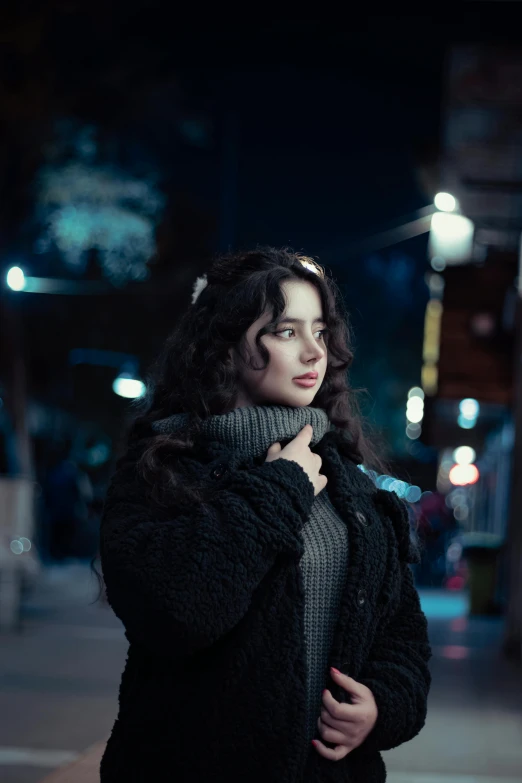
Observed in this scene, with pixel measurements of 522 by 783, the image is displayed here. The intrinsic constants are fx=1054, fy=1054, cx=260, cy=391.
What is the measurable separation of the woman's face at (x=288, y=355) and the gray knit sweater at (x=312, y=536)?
4 centimetres

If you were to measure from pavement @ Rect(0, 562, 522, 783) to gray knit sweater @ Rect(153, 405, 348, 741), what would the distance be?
167 cm

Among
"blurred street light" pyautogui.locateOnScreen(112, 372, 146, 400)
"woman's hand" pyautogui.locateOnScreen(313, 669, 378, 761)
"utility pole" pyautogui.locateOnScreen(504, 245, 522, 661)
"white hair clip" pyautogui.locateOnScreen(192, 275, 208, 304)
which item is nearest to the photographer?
"woman's hand" pyautogui.locateOnScreen(313, 669, 378, 761)

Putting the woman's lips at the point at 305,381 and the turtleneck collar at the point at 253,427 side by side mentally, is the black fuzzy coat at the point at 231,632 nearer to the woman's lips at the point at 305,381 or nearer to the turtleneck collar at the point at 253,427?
the turtleneck collar at the point at 253,427

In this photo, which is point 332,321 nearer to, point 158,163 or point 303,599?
point 303,599

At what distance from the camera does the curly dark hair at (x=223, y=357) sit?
7.92 ft

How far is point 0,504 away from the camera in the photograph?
1157 centimetres

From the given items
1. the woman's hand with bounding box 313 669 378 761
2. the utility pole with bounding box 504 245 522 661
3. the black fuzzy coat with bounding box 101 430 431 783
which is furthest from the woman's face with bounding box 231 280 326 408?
the utility pole with bounding box 504 245 522 661

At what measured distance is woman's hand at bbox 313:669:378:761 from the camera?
2.23m

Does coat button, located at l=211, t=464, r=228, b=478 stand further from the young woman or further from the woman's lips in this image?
the woman's lips

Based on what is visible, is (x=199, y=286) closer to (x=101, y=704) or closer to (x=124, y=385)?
(x=101, y=704)

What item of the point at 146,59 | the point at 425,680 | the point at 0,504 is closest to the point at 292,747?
the point at 425,680

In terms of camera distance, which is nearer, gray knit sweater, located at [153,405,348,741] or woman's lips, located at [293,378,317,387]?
gray knit sweater, located at [153,405,348,741]

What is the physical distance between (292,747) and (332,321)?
40.5 inches

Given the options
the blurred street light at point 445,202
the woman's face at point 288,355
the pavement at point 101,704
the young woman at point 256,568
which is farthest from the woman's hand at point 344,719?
the blurred street light at point 445,202
